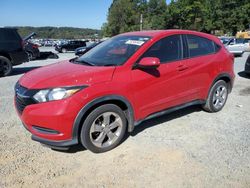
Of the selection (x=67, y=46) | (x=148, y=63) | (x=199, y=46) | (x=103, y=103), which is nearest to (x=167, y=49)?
(x=148, y=63)

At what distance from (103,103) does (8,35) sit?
8420mm

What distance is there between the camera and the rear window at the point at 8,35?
34.8ft

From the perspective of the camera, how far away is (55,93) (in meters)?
3.54

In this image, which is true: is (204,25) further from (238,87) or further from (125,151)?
(125,151)

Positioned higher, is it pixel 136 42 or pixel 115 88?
pixel 136 42

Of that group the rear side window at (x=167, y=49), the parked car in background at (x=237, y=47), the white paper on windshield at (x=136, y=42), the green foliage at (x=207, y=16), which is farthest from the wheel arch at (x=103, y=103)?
the green foliage at (x=207, y=16)

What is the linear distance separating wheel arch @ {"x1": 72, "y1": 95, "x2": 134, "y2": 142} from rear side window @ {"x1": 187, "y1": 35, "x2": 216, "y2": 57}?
168cm

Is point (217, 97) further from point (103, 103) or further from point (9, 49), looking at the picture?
point (9, 49)

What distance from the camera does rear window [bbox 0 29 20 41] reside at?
10.6m

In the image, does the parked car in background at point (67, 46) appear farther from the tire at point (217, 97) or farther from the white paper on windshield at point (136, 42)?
the white paper on windshield at point (136, 42)

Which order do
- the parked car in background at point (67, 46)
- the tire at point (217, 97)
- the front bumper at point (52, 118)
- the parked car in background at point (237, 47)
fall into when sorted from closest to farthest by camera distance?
the front bumper at point (52, 118)
the tire at point (217, 97)
the parked car in background at point (237, 47)
the parked car in background at point (67, 46)

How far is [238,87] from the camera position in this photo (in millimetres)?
8211

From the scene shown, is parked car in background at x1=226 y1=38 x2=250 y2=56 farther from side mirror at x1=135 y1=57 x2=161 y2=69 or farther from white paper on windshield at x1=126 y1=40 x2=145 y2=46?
side mirror at x1=135 y1=57 x2=161 y2=69

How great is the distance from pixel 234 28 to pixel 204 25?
6850 millimetres
